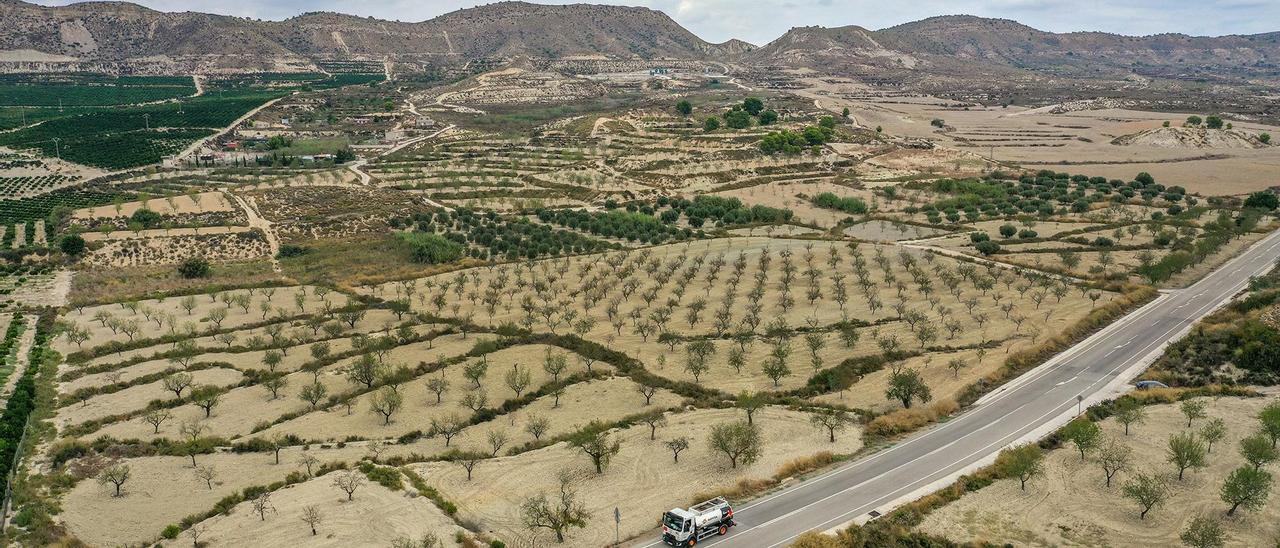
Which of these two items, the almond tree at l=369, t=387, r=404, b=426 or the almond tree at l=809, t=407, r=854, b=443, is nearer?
the almond tree at l=809, t=407, r=854, b=443

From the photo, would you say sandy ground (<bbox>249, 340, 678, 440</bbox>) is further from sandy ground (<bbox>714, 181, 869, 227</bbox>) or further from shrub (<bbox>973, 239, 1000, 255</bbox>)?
sandy ground (<bbox>714, 181, 869, 227</bbox>)

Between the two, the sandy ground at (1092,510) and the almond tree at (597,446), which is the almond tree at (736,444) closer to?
the almond tree at (597,446)

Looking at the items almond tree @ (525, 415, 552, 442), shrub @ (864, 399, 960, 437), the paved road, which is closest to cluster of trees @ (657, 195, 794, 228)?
Result: the paved road

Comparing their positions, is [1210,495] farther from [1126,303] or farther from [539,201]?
[539,201]

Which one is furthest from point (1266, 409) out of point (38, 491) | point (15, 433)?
point (15, 433)

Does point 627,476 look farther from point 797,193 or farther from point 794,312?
point 797,193

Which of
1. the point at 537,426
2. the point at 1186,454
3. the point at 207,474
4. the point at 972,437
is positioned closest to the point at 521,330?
the point at 537,426

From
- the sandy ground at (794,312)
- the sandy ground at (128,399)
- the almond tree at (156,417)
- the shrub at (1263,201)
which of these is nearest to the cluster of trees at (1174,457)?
the sandy ground at (794,312)
